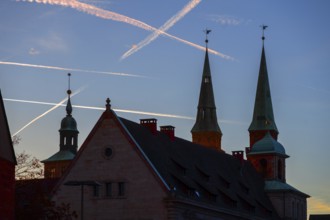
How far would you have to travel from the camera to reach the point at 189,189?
343 feet

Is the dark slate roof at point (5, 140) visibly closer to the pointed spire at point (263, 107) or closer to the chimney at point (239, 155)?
the chimney at point (239, 155)

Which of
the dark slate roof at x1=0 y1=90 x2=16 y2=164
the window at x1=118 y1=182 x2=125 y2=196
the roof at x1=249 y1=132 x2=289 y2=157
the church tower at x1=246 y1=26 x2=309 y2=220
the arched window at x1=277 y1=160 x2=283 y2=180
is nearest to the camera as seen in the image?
the dark slate roof at x1=0 y1=90 x2=16 y2=164

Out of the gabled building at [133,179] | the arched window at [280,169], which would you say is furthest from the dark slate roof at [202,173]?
the arched window at [280,169]

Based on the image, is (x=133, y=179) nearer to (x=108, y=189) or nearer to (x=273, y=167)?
(x=108, y=189)

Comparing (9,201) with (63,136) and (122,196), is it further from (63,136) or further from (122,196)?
(63,136)

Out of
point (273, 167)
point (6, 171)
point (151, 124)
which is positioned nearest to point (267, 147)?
point (273, 167)

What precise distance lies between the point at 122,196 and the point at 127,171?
→ 237 cm

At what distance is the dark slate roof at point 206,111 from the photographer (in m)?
176

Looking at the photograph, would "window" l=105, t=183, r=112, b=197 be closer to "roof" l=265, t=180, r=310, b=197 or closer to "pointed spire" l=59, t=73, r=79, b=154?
"roof" l=265, t=180, r=310, b=197

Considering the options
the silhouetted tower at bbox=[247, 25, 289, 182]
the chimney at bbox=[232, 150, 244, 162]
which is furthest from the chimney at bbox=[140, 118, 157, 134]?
the silhouetted tower at bbox=[247, 25, 289, 182]

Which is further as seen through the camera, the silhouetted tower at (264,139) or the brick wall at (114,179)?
the silhouetted tower at (264,139)

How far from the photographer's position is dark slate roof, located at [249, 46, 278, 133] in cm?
15325

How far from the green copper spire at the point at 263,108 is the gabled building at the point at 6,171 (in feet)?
306

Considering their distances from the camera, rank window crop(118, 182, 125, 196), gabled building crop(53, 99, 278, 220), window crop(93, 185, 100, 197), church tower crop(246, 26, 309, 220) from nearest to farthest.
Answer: gabled building crop(53, 99, 278, 220) < window crop(118, 182, 125, 196) < window crop(93, 185, 100, 197) < church tower crop(246, 26, 309, 220)
